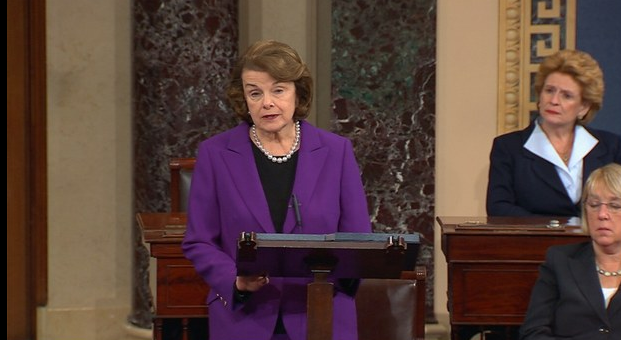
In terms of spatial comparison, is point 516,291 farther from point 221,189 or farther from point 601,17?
point 601,17

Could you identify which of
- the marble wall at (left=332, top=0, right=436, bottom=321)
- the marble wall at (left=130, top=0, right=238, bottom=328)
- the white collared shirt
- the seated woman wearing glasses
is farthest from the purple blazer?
the marble wall at (left=130, top=0, right=238, bottom=328)

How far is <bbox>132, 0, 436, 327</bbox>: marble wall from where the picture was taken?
682 cm

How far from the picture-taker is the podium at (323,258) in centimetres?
369

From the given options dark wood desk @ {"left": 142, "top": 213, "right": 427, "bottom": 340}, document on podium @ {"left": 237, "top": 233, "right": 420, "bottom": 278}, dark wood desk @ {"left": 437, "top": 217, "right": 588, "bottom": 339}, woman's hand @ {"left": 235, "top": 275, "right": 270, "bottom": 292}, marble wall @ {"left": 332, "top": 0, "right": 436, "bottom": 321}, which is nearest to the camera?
document on podium @ {"left": 237, "top": 233, "right": 420, "bottom": 278}

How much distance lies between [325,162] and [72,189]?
3536mm

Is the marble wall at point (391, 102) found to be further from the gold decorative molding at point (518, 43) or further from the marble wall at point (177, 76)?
the marble wall at point (177, 76)

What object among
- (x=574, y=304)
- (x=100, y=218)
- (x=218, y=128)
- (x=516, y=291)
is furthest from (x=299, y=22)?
(x=574, y=304)

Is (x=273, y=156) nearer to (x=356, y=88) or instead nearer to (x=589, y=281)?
(x=589, y=281)

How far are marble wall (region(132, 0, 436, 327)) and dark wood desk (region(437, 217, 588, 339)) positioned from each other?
1.50m

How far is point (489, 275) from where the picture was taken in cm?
536

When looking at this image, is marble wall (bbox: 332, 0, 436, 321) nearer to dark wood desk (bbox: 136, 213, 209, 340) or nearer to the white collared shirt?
the white collared shirt

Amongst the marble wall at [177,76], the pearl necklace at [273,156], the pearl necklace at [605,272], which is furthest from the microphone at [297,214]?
the marble wall at [177,76]

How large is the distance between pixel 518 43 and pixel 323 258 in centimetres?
342

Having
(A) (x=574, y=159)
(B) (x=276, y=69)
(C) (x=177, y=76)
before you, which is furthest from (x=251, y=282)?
(C) (x=177, y=76)
